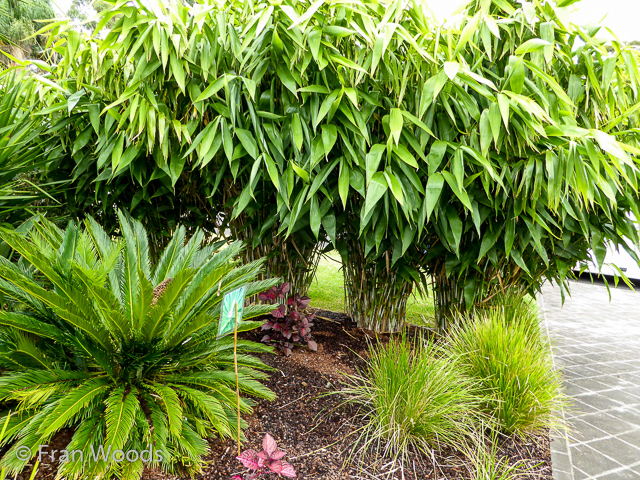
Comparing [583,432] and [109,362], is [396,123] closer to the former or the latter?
[109,362]

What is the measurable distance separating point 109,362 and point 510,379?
149 cm

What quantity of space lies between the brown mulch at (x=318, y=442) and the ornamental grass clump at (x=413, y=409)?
0.05m

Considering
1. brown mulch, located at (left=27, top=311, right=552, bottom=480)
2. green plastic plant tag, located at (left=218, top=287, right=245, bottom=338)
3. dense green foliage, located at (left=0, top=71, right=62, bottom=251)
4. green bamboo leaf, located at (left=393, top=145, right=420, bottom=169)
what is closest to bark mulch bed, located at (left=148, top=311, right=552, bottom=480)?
brown mulch, located at (left=27, top=311, right=552, bottom=480)

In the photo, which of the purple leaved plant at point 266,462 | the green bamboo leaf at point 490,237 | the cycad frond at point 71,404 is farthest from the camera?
the green bamboo leaf at point 490,237

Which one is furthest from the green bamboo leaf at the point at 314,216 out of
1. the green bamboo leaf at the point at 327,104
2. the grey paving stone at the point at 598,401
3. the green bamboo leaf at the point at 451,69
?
the grey paving stone at the point at 598,401

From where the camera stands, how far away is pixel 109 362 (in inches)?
45.0

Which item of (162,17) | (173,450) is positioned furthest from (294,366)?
(162,17)

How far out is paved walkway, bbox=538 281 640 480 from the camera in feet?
5.04

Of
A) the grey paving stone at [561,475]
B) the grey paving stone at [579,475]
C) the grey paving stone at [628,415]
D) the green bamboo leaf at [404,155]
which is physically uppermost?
the green bamboo leaf at [404,155]

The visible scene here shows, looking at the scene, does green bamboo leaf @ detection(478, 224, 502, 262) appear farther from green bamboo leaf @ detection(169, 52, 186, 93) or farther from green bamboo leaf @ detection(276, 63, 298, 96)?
green bamboo leaf @ detection(169, 52, 186, 93)

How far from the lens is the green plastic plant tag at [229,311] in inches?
42.1

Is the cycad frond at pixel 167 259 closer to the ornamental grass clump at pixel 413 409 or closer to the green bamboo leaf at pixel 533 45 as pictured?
the ornamental grass clump at pixel 413 409

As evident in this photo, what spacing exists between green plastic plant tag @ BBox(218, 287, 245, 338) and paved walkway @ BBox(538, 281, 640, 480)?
1.34 meters

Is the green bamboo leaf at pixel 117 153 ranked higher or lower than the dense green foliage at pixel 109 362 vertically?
higher
